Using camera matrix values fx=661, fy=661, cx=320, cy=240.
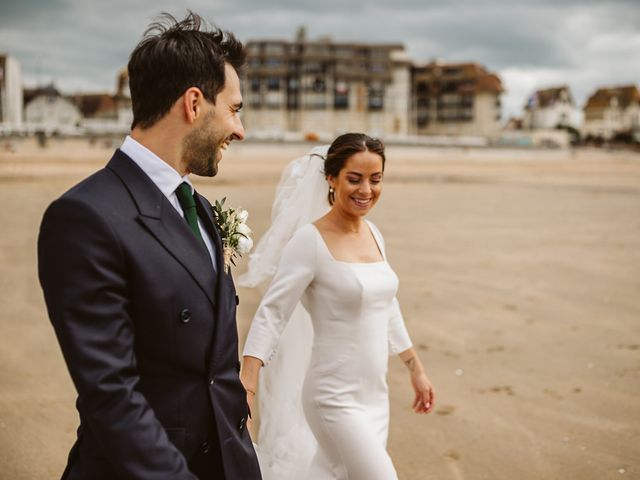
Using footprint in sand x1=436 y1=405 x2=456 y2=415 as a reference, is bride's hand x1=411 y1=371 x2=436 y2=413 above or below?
above

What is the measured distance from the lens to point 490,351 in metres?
7.52

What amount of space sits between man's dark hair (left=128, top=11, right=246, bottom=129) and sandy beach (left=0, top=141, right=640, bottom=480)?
143 inches

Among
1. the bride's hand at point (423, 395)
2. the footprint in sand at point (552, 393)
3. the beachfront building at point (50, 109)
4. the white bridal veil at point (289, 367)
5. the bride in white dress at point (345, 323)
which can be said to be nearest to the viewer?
the bride in white dress at point (345, 323)

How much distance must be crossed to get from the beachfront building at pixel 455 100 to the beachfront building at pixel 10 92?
59187 mm

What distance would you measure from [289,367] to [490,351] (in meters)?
3.94

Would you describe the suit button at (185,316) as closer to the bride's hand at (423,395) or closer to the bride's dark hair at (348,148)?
the bride's dark hair at (348,148)

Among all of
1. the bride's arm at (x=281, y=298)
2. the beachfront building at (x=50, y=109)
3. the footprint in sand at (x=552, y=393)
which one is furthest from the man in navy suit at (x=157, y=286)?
the beachfront building at (x=50, y=109)

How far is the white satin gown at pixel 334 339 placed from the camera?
341 cm

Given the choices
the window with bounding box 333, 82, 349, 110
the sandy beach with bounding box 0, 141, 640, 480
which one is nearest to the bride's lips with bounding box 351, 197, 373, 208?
the sandy beach with bounding box 0, 141, 640, 480

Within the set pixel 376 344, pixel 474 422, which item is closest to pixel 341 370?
pixel 376 344

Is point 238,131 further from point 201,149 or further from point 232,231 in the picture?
point 232,231

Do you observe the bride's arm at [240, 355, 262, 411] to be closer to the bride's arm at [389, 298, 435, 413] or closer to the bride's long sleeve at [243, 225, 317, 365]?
the bride's long sleeve at [243, 225, 317, 365]

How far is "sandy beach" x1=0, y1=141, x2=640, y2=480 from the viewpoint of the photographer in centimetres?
512

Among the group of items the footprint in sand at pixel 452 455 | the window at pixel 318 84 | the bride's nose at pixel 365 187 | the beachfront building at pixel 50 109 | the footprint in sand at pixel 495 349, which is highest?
the window at pixel 318 84
